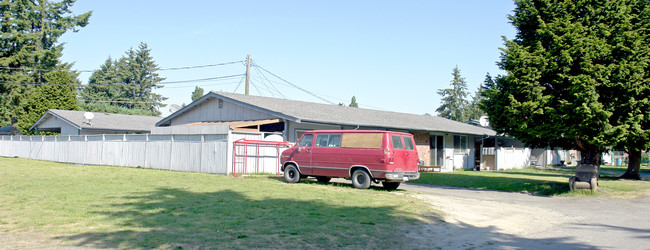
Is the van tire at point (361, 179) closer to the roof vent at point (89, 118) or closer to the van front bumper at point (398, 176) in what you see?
the van front bumper at point (398, 176)

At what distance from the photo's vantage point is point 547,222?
10008mm

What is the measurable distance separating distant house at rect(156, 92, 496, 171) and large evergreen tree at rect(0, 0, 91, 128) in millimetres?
31824

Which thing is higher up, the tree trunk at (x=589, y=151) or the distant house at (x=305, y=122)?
the distant house at (x=305, y=122)

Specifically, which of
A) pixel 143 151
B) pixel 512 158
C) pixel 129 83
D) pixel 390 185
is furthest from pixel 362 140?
pixel 129 83

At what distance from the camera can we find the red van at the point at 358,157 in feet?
46.5

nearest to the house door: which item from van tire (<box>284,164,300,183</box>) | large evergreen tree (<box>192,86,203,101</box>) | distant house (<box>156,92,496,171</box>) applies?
distant house (<box>156,92,496,171</box>)

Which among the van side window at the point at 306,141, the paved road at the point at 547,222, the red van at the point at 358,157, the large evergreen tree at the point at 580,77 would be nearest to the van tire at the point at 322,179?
the red van at the point at 358,157

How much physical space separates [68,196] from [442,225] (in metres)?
8.86

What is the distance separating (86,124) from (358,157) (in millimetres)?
26733

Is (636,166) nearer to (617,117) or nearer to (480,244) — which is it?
(617,117)

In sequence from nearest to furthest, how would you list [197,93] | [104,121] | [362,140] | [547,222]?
1. [547,222]
2. [362,140]
3. [104,121]
4. [197,93]

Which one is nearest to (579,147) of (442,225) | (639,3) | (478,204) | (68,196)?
(639,3)

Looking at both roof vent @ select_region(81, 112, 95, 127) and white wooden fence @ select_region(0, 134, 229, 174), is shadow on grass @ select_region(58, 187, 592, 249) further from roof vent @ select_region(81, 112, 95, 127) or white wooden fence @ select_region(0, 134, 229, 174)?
roof vent @ select_region(81, 112, 95, 127)

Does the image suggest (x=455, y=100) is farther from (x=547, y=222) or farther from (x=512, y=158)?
(x=547, y=222)
